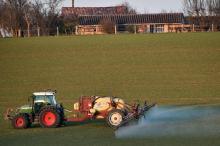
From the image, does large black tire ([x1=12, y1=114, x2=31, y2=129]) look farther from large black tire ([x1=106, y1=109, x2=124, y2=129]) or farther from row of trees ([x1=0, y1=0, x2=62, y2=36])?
row of trees ([x1=0, y1=0, x2=62, y2=36])

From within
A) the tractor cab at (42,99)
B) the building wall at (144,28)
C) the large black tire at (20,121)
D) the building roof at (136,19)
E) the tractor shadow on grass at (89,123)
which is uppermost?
the building roof at (136,19)

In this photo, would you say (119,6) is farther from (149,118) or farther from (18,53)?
(149,118)

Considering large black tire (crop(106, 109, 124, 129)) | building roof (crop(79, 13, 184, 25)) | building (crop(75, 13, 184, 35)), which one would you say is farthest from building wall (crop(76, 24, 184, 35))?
large black tire (crop(106, 109, 124, 129))

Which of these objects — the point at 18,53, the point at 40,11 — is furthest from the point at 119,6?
the point at 18,53

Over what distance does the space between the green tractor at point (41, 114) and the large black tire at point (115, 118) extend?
1.38 metres

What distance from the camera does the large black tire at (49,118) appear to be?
1638cm

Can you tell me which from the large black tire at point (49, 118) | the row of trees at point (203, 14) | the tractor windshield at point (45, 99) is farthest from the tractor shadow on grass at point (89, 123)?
the row of trees at point (203, 14)

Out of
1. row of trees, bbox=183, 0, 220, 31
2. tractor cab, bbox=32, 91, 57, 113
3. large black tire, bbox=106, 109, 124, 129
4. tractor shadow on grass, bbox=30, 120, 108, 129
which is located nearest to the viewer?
large black tire, bbox=106, 109, 124, 129

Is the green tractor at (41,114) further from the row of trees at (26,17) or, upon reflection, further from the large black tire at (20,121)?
the row of trees at (26,17)

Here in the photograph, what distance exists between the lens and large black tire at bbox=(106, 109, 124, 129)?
632 inches

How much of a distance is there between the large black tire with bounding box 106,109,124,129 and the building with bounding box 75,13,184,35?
1790 inches

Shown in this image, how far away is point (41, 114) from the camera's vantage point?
16.4 metres

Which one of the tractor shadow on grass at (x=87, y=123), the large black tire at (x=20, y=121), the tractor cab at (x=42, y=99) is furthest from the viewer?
the tractor shadow on grass at (x=87, y=123)

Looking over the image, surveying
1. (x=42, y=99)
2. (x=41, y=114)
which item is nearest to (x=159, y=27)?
(x=42, y=99)
